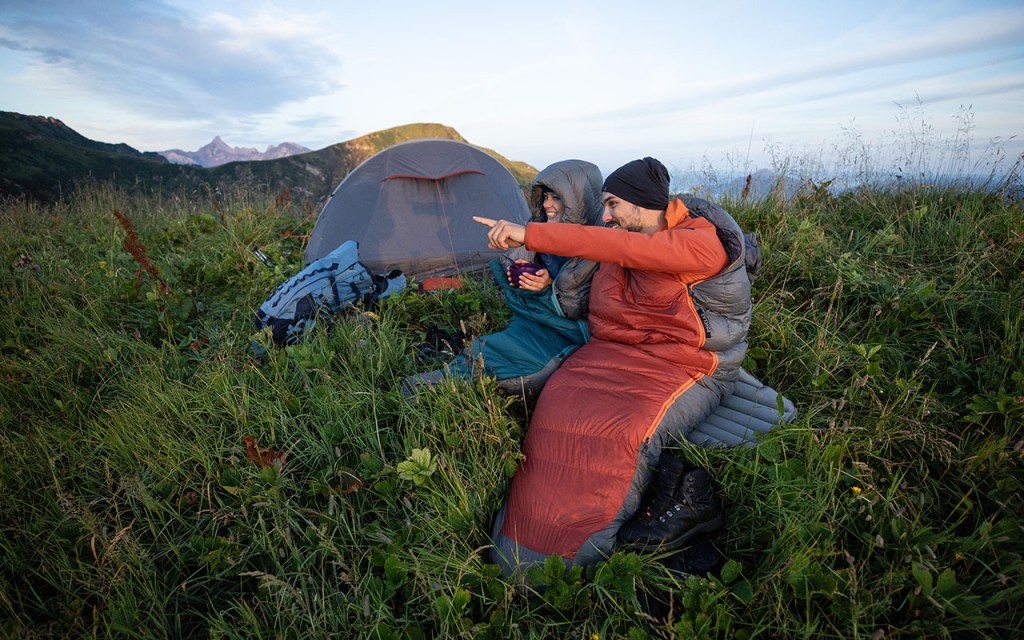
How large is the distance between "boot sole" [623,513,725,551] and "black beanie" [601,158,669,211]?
1.42m

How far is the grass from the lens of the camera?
65.3 inches

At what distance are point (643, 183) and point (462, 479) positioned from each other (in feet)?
5.33

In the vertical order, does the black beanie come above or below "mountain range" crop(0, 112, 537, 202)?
below

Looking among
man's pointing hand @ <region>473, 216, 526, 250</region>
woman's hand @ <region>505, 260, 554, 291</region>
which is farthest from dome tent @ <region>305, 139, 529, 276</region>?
man's pointing hand @ <region>473, 216, 526, 250</region>

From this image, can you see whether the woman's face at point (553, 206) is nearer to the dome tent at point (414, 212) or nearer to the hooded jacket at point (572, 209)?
the hooded jacket at point (572, 209)

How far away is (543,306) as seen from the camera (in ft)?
9.97

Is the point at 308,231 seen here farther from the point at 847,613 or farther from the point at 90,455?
the point at 847,613

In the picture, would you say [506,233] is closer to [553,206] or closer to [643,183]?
[643,183]

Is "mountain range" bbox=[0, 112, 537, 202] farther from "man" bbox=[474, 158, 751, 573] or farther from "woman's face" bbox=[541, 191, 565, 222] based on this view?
"man" bbox=[474, 158, 751, 573]

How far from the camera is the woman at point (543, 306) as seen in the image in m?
2.63

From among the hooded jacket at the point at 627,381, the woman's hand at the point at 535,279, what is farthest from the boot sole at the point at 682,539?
the woman's hand at the point at 535,279

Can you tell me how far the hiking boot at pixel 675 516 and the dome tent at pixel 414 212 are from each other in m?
3.39

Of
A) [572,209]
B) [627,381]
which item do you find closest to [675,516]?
[627,381]

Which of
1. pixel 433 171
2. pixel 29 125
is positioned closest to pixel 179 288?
pixel 433 171
